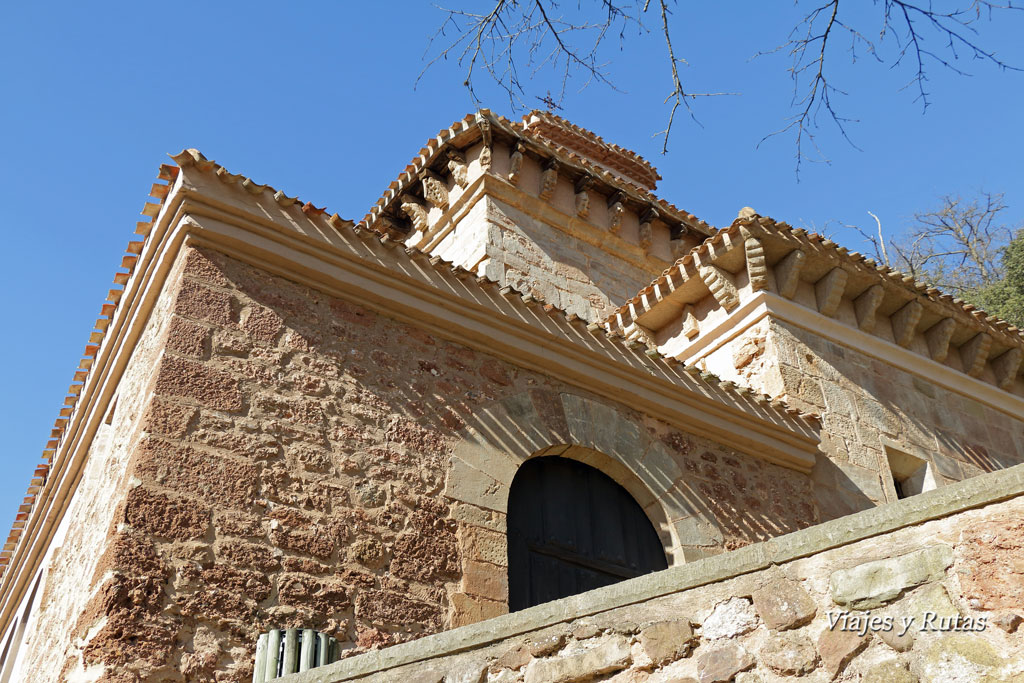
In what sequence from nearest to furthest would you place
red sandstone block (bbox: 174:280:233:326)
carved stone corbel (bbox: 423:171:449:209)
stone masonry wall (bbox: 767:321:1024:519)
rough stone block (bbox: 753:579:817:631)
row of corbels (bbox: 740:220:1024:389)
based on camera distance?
rough stone block (bbox: 753:579:817:631) → red sandstone block (bbox: 174:280:233:326) → stone masonry wall (bbox: 767:321:1024:519) → row of corbels (bbox: 740:220:1024:389) → carved stone corbel (bbox: 423:171:449:209)

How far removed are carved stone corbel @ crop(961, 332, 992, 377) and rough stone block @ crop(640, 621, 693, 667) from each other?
7.41 m

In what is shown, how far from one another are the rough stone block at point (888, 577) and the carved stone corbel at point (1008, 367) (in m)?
7.71

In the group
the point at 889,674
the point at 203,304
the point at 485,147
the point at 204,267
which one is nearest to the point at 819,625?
the point at 889,674

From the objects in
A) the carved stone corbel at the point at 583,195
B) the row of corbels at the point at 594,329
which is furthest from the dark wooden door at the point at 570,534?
the carved stone corbel at the point at 583,195

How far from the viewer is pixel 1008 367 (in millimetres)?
9305

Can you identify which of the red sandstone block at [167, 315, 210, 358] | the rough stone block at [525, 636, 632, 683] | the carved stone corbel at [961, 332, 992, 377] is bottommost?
the rough stone block at [525, 636, 632, 683]

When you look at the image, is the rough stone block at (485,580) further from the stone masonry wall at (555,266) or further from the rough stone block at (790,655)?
the stone masonry wall at (555,266)

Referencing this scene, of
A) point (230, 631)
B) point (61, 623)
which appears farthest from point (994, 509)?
point (61, 623)

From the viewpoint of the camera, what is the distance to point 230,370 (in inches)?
196

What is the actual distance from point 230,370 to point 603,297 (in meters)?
6.49

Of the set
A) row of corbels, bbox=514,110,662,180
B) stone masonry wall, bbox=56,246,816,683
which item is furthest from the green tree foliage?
stone masonry wall, bbox=56,246,816,683

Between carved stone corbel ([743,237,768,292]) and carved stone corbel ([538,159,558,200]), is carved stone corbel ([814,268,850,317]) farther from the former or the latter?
carved stone corbel ([538,159,558,200])

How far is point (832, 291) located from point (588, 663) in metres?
6.23

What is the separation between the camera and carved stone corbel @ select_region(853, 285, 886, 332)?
8531 mm
